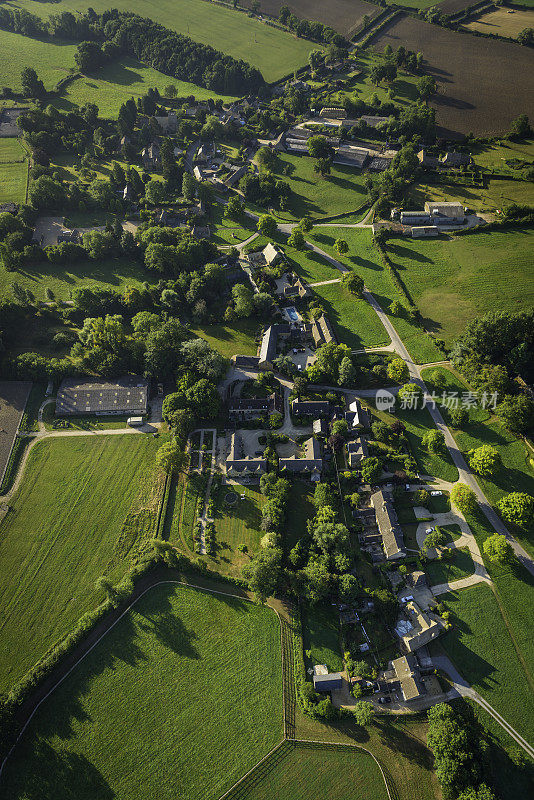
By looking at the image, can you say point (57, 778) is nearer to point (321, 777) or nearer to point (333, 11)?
point (321, 777)

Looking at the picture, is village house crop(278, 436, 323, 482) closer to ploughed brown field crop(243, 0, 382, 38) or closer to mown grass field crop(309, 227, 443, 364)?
mown grass field crop(309, 227, 443, 364)

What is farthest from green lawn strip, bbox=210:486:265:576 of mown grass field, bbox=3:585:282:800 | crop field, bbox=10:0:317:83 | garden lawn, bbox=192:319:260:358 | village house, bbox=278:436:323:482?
crop field, bbox=10:0:317:83

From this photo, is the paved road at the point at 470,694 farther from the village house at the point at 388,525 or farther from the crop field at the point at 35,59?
the crop field at the point at 35,59

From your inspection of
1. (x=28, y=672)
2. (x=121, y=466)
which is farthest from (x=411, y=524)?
(x=28, y=672)

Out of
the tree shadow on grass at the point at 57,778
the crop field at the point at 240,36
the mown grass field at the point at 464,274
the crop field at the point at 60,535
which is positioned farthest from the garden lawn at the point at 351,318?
the crop field at the point at 240,36

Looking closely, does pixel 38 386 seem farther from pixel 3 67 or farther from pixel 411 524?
pixel 3 67

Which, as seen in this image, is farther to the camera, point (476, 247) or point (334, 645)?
point (476, 247)
